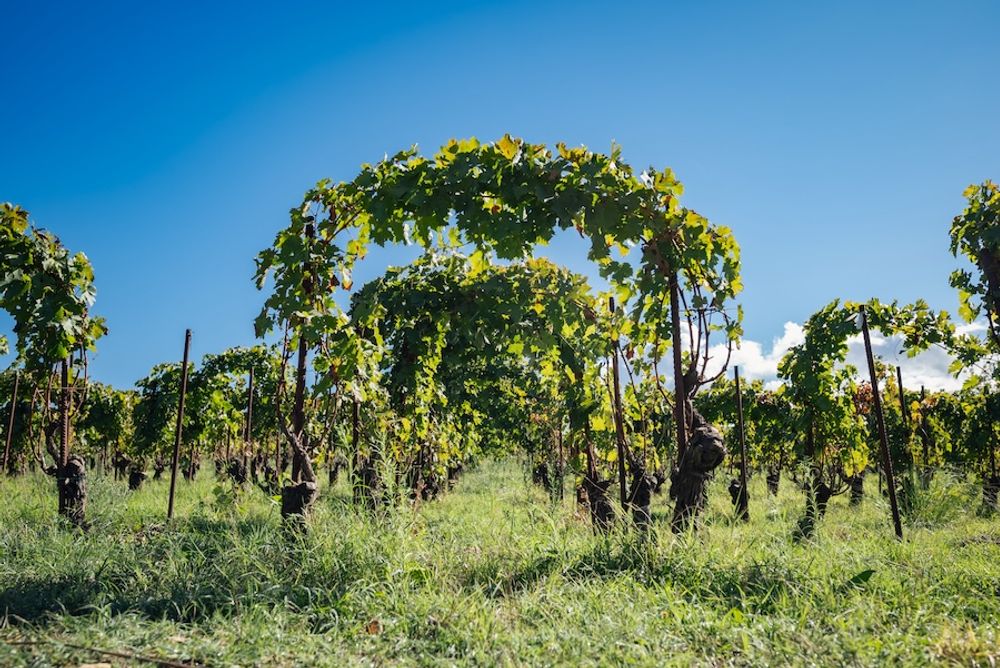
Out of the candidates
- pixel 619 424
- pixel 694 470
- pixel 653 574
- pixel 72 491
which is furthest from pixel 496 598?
pixel 72 491

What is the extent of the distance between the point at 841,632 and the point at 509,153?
148 inches

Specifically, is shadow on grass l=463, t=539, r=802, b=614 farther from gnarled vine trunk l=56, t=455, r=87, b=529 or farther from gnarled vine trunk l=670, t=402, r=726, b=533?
gnarled vine trunk l=56, t=455, r=87, b=529

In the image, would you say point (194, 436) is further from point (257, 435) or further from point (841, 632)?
point (841, 632)

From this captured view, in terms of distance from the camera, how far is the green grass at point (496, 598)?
2.88 m

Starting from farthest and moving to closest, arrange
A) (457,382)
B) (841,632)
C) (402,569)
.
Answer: (457,382) < (402,569) < (841,632)

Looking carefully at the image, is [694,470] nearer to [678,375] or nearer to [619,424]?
[678,375]

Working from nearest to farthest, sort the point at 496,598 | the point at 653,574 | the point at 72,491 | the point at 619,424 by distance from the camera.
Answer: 1. the point at 496,598
2. the point at 653,574
3. the point at 619,424
4. the point at 72,491

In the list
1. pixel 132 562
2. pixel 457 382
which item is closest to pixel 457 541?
pixel 132 562

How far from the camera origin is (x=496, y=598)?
3645 mm

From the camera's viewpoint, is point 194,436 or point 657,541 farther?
point 194,436

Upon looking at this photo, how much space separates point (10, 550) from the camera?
16.1 ft

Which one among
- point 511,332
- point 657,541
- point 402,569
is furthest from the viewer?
point 511,332

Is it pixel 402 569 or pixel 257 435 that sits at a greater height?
pixel 257 435

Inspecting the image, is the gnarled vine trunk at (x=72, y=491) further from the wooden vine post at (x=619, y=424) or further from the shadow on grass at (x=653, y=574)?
the wooden vine post at (x=619, y=424)
